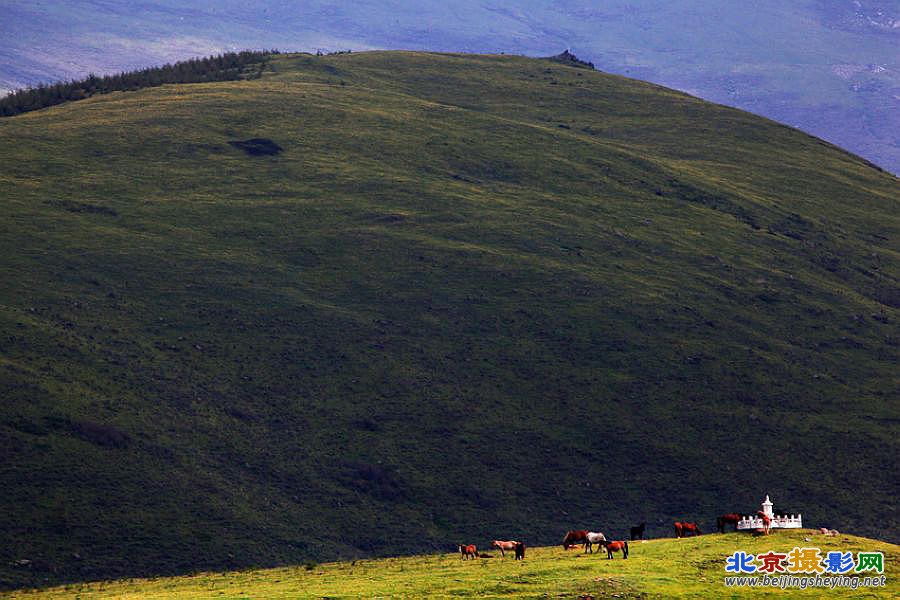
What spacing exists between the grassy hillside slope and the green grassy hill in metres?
25.5

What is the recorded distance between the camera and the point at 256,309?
328ft

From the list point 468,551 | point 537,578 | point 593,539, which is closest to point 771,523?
point 593,539

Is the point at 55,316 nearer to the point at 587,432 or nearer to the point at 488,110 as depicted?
the point at 587,432

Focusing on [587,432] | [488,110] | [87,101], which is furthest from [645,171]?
[87,101]

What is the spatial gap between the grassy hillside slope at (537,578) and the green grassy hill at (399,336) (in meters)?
25.5

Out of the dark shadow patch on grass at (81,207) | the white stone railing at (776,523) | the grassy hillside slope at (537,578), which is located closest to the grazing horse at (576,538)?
the grassy hillside slope at (537,578)

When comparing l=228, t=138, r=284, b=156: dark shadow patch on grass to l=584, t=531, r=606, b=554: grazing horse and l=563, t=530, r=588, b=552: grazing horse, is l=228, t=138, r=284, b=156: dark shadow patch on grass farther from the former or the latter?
l=584, t=531, r=606, b=554: grazing horse

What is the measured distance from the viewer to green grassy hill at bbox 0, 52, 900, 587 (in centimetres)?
7981

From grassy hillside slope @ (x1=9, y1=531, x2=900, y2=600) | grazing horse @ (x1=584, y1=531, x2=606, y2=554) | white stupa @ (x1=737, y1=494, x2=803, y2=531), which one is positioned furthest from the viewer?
grazing horse @ (x1=584, y1=531, x2=606, y2=554)

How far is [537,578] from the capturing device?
39812 mm

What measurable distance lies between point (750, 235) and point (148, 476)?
76.7 metres

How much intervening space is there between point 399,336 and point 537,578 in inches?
2408

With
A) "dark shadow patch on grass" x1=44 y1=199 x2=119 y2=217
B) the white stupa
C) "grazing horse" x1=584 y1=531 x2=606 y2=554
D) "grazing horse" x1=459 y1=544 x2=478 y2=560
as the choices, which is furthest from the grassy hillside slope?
"dark shadow patch on grass" x1=44 y1=199 x2=119 y2=217

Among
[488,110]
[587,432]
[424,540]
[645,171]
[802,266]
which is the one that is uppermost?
[488,110]
